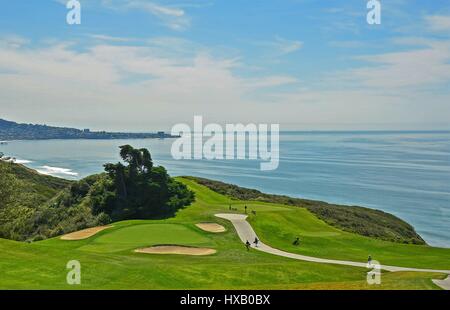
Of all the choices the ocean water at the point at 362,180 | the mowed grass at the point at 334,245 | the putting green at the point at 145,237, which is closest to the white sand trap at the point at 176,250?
the putting green at the point at 145,237

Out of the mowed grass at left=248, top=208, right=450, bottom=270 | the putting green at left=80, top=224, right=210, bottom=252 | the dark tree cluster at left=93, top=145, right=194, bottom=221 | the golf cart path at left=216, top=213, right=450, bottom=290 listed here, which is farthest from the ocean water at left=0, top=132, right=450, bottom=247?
the putting green at left=80, top=224, right=210, bottom=252

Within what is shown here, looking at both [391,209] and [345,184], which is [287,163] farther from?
[391,209]

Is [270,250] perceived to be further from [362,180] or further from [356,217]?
[362,180]

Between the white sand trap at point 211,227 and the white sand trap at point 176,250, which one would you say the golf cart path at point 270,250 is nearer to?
the white sand trap at point 211,227

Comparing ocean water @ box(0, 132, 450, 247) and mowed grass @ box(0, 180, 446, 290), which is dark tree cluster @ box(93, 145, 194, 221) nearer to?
mowed grass @ box(0, 180, 446, 290)
